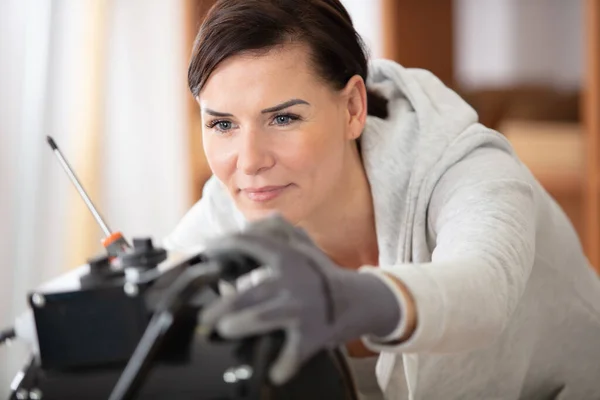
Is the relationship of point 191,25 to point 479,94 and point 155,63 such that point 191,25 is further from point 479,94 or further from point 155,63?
point 479,94

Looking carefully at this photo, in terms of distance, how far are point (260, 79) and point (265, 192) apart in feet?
0.51

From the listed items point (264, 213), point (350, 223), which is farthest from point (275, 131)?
point (350, 223)

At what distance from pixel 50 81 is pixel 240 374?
1.77 metres

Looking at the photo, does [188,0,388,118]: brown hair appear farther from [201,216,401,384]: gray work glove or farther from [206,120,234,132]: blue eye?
[201,216,401,384]: gray work glove

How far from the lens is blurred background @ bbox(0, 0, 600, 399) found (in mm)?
2176

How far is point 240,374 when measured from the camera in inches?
26.3

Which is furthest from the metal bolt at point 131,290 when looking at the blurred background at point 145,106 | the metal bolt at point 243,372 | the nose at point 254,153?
the blurred background at point 145,106

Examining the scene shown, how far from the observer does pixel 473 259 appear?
2.61ft

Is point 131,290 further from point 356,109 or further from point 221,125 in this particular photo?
point 356,109

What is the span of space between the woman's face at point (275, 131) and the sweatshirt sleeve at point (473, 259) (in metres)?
0.17

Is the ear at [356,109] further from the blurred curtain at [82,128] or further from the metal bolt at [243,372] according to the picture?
the blurred curtain at [82,128]

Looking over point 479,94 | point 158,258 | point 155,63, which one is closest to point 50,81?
point 155,63

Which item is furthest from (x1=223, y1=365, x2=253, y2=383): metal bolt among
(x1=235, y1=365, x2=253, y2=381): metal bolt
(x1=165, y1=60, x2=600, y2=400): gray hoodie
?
(x1=165, y1=60, x2=600, y2=400): gray hoodie

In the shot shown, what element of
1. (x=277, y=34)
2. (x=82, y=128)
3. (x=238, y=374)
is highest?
(x=277, y=34)
